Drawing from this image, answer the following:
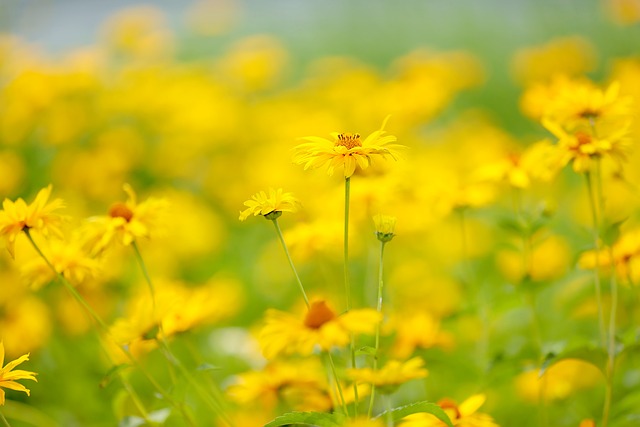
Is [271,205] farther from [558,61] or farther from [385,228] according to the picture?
[558,61]

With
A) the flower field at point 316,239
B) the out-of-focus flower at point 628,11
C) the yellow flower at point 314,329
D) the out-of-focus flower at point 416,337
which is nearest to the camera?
the yellow flower at point 314,329

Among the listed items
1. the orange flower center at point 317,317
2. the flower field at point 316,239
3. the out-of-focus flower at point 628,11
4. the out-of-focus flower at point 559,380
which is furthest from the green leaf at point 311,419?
the out-of-focus flower at point 628,11

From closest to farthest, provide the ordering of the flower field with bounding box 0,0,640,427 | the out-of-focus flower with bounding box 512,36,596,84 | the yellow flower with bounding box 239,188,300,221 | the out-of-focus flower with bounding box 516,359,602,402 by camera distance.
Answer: the yellow flower with bounding box 239,188,300,221 < the flower field with bounding box 0,0,640,427 < the out-of-focus flower with bounding box 516,359,602,402 < the out-of-focus flower with bounding box 512,36,596,84

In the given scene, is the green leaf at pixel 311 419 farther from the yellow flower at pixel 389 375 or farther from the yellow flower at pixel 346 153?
the yellow flower at pixel 346 153

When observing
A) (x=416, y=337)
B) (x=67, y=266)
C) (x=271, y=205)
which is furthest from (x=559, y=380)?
(x=67, y=266)

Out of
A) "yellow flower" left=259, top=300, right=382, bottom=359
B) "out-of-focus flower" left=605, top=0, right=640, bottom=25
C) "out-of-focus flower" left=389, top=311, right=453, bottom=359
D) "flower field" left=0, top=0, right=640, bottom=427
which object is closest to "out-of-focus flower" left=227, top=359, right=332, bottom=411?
"flower field" left=0, top=0, right=640, bottom=427

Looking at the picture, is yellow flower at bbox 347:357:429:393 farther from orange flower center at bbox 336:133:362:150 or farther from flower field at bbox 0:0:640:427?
orange flower center at bbox 336:133:362:150
